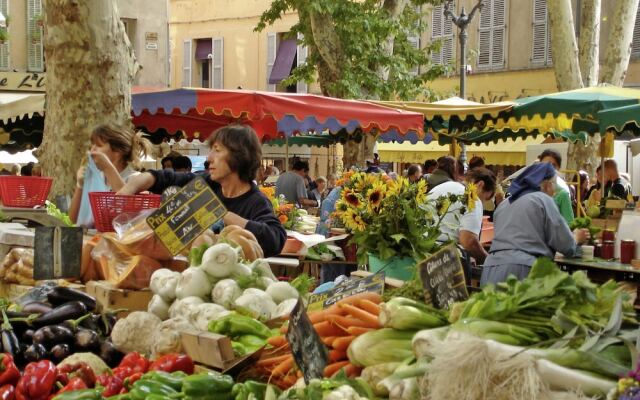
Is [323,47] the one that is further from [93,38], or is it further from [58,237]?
[58,237]

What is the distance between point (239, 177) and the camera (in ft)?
15.7

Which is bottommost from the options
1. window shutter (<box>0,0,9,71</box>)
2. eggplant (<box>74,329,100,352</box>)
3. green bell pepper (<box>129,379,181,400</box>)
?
eggplant (<box>74,329,100,352</box>)

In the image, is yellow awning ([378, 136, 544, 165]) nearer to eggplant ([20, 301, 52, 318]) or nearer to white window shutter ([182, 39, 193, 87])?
white window shutter ([182, 39, 193, 87])

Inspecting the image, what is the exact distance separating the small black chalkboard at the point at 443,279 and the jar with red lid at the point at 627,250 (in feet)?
16.0

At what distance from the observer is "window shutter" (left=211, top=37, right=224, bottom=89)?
35500 mm

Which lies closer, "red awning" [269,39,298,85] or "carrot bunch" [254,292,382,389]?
"carrot bunch" [254,292,382,389]

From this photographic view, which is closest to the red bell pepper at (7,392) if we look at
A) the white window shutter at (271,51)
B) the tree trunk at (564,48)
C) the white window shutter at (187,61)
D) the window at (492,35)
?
the tree trunk at (564,48)

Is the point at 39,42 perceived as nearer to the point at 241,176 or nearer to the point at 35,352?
the point at 241,176

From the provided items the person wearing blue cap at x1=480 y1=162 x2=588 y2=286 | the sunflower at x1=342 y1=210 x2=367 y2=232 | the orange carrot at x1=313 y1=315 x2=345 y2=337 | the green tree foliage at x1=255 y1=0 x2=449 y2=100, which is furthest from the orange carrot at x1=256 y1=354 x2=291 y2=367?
the green tree foliage at x1=255 y1=0 x2=449 y2=100

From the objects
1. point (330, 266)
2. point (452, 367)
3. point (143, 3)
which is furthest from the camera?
point (143, 3)

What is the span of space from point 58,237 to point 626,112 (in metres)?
7.15

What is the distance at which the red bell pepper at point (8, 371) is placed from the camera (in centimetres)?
338

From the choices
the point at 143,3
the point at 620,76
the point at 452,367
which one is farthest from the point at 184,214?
the point at 143,3

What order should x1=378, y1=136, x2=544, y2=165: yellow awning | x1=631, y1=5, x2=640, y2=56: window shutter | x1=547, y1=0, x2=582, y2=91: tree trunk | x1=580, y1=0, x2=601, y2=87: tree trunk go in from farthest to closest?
1. x1=631, y1=5, x2=640, y2=56: window shutter
2. x1=378, y1=136, x2=544, y2=165: yellow awning
3. x1=580, y1=0, x2=601, y2=87: tree trunk
4. x1=547, y1=0, x2=582, y2=91: tree trunk
